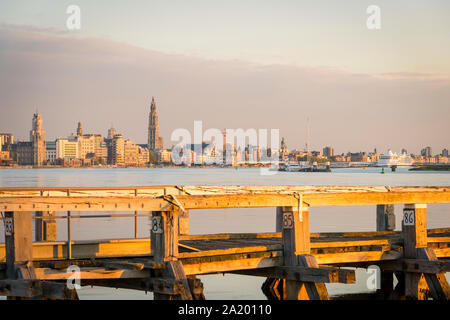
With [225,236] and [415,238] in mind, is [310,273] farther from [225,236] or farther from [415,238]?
[225,236]

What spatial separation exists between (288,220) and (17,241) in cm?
507

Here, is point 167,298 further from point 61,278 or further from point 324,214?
point 324,214

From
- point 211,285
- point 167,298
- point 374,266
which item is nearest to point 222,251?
point 167,298

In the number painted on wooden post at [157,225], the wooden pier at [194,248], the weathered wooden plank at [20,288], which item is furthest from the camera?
the number painted on wooden post at [157,225]

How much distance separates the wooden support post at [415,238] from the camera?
15.5 m

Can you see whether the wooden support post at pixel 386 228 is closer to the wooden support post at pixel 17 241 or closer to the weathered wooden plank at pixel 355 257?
the weathered wooden plank at pixel 355 257

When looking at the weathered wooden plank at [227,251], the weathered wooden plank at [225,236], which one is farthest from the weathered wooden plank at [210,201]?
the weathered wooden plank at [225,236]

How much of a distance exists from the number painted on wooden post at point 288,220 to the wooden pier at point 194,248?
0.07 ft

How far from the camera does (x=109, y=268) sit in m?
12.4

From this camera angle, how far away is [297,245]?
13.9 meters

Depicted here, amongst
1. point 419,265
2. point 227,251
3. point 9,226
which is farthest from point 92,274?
point 419,265

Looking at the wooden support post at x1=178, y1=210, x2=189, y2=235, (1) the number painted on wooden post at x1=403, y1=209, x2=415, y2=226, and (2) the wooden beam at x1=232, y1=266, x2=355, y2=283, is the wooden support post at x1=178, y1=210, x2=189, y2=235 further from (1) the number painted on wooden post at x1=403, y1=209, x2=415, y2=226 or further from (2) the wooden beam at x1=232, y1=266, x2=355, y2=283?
(1) the number painted on wooden post at x1=403, y1=209, x2=415, y2=226

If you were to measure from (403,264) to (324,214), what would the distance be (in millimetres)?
36334

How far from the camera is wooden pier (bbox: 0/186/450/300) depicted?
11836 mm
